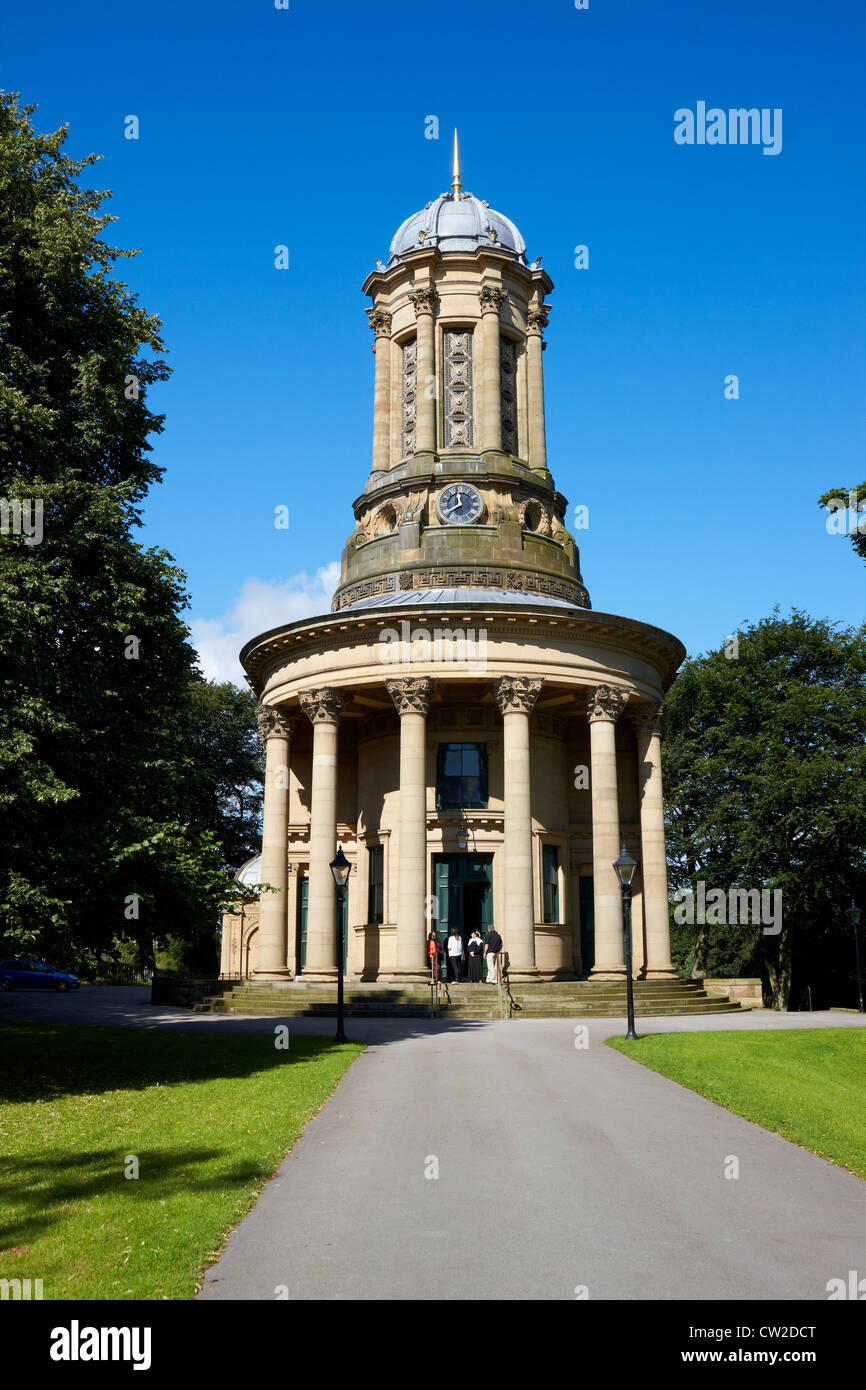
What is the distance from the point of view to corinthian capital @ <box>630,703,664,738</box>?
1499 inches

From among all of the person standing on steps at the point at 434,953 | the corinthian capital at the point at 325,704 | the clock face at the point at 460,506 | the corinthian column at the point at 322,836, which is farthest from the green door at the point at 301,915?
the clock face at the point at 460,506

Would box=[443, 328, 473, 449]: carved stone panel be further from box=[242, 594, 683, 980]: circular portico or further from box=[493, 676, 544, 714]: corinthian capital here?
box=[493, 676, 544, 714]: corinthian capital

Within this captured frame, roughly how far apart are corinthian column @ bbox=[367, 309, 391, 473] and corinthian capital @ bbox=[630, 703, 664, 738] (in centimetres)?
1495

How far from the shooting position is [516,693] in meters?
33.9

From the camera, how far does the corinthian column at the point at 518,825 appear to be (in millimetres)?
31859

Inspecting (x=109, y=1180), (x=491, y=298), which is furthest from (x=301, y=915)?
(x=109, y=1180)

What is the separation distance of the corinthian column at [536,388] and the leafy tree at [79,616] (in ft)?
83.3

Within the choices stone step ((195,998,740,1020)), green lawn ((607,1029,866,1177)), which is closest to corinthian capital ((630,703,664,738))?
stone step ((195,998,740,1020))

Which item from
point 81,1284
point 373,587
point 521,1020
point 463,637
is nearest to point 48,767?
point 81,1284

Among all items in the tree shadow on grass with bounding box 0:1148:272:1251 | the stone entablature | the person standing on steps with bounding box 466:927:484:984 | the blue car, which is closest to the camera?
the tree shadow on grass with bounding box 0:1148:272:1251

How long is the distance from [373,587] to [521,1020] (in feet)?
58.7

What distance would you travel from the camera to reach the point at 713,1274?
7.09 meters

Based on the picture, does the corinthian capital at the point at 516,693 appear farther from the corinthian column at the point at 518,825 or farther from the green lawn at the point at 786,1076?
the green lawn at the point at 786,1076

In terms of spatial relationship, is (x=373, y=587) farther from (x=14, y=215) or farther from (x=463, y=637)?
(x=14, y=215)
